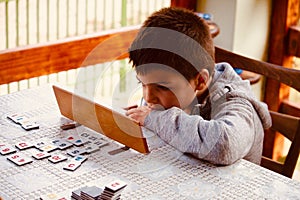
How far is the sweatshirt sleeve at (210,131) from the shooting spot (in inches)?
60.7

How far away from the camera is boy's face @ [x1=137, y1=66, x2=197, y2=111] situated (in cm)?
168

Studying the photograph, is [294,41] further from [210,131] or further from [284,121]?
[210,131]

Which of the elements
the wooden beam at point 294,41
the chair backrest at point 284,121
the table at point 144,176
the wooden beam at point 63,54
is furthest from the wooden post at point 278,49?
the table at point 144,176

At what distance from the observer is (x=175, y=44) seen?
67.0 inches

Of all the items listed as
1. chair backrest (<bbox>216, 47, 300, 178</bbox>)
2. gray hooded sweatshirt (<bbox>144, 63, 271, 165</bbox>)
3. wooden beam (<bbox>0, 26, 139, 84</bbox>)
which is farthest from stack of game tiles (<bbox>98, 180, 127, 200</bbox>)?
wooden beam (<bbox>0, 26, 139, 84</bbox>)

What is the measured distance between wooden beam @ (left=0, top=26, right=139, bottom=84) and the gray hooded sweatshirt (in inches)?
39.8

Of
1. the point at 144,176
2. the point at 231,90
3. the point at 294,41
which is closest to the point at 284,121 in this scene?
the point at 231,90

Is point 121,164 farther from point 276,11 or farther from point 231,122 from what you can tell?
point 276,11

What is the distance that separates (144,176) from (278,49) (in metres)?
1.94

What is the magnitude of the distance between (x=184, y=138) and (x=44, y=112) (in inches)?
18.3

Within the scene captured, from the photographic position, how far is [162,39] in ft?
5.54

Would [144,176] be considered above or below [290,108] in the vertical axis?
above

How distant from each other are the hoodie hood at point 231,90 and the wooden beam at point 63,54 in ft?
3.33

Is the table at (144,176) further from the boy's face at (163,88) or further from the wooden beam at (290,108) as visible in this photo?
the wooden beam at (290,108)
